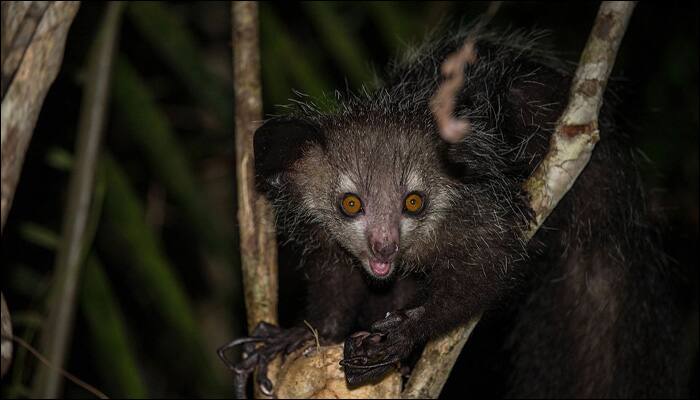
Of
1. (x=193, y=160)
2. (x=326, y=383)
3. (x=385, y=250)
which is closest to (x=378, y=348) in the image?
(x=326, y=383)

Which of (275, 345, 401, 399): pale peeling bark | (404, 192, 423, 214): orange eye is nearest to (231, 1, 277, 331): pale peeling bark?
(275, 345, 401, 399): pale peeling bark

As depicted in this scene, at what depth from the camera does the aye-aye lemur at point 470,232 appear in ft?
11.1

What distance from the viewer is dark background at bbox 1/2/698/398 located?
3.88m

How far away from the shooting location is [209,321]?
607cm

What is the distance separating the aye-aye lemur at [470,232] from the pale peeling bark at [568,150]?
2.5 inches

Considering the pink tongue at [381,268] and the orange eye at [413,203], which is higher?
the orange eye at [413,203]

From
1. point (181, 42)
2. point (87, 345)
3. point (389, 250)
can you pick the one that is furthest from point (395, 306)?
point (87, 345)

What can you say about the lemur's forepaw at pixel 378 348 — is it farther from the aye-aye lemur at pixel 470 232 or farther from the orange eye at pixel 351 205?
the orange eye at pixel 351 205

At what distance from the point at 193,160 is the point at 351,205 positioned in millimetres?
2286

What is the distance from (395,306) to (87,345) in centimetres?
220

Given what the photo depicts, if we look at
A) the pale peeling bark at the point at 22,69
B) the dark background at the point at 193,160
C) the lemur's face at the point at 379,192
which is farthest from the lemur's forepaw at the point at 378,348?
the pale peeling bark at the point at 22,69

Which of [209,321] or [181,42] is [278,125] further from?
[209,321]

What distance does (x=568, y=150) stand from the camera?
3.26 metres

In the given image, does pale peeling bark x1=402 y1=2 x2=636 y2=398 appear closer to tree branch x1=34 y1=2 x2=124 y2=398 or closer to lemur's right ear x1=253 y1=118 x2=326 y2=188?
lemur's right ear x1=253 y1=118 x2=326 y2=188
